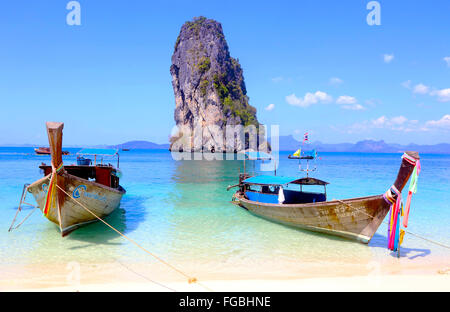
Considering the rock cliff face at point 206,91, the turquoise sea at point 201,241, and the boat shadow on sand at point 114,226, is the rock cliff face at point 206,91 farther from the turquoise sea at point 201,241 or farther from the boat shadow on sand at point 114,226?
the turquoise sea at point 201,241

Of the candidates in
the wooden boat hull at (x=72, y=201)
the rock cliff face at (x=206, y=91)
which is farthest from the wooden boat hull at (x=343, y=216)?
the rock cliff face at (x=206, y=91)

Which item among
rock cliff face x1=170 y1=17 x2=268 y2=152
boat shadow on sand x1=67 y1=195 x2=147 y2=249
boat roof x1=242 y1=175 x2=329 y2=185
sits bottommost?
boat shadow on sand x1=67 y1=195 x2=147 y2=249

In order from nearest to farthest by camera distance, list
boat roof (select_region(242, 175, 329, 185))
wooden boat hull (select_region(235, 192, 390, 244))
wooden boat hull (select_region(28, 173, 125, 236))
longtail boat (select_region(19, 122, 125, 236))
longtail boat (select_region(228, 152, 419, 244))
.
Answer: longtail boat (select_region(228, 152, 419, 244)) → longtail boat (select_region(19, 122, 125, 236)) → wooden boat hull (select_region(235, 192, 390, 244)) → wooden boat hull (select_region(28, 173, 125, 236)) → boat roof (select_region(242, 175, 329, 185))

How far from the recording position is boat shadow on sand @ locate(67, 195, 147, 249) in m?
9.56

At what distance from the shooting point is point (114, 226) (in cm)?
1147

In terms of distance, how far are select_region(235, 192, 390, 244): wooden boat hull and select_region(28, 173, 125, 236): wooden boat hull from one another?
23.1 ft

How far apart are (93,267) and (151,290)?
2.23 metres

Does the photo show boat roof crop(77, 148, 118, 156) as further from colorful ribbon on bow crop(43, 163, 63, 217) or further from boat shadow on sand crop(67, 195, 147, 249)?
colorful ribbon on bow crop(43, 163, 63, 217)

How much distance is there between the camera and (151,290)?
631cm

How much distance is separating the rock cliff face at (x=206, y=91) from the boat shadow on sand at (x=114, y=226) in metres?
77.5

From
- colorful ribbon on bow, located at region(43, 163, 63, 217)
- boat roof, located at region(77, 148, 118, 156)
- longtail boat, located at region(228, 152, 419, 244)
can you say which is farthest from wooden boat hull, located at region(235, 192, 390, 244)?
boat roof, located at region(77, 148, 118, 156)

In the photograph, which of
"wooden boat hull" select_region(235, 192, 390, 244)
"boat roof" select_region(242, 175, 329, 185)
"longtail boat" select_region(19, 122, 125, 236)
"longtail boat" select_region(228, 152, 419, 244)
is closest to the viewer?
"longtail boat" select_region(228, 152, 419, 244)

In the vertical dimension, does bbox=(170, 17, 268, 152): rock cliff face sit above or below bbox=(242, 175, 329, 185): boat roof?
above
